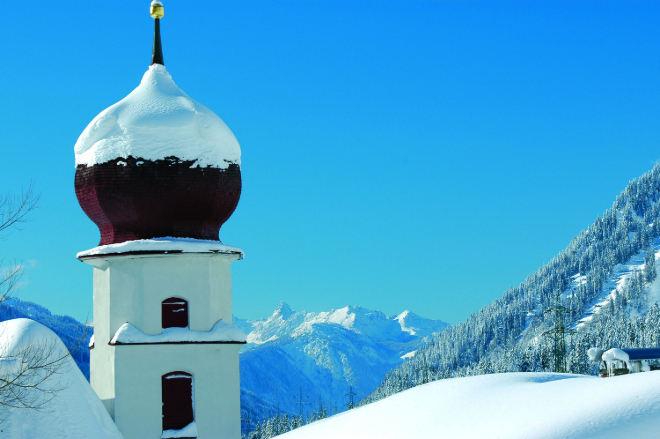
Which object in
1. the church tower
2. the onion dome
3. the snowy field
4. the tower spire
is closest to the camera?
the snowy field

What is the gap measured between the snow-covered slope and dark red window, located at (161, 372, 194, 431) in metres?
1.61

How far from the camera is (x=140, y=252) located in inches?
928

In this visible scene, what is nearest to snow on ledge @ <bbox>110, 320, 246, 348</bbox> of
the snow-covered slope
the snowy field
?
the snow-covered slope

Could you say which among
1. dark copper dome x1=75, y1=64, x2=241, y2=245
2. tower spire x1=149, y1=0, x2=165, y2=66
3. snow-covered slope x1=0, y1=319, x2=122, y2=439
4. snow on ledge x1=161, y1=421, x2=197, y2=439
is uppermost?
tower spire x1=149, y1=0, x2=165, y2=66

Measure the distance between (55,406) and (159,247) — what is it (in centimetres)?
498

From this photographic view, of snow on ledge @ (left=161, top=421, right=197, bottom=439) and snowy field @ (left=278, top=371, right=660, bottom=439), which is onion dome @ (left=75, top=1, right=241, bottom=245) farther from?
snowy field @ (left=278, top=371, right=660, bottom=439)

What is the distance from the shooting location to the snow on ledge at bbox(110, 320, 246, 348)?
76.4ft

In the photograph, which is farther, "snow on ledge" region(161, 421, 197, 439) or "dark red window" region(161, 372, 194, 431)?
"dark red window" region(161, 372, 194, 431)

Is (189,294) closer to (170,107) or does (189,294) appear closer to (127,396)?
(127,396)

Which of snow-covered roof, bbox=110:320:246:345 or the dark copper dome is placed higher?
the dark copper dome

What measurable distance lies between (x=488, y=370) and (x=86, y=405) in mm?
127466

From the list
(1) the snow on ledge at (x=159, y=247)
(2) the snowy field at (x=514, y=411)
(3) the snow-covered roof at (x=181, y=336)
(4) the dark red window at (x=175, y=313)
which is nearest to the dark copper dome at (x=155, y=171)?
(1) the snow on ledge at (x=159, y=247)

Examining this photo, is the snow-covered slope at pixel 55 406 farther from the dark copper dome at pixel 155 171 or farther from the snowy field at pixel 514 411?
the snowy field at pixel 514 411

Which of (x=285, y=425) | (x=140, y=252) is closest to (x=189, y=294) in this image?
(x=140, y=252)
